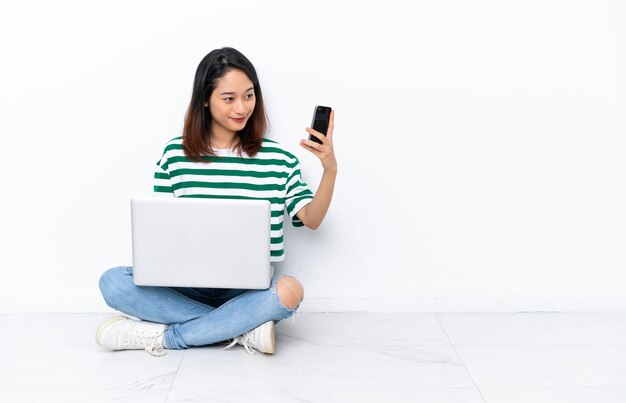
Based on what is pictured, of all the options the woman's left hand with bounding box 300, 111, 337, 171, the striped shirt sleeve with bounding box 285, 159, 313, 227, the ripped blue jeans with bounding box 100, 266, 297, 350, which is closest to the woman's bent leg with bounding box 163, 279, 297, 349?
the ripped blue jeans with bounding box 100, 266, 297, 350

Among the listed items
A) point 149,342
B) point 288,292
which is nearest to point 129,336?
point 149,342

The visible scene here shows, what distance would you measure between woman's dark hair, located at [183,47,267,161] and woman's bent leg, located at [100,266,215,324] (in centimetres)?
32

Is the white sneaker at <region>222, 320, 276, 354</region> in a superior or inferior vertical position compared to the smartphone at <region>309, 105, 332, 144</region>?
inferior

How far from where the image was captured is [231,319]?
1870 mm

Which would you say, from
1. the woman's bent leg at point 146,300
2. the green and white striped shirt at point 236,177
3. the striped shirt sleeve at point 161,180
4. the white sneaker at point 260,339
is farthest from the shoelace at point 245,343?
the striped shirt sleeve at point 161,180

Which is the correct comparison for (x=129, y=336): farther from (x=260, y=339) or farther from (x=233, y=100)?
(x=233, y=100)

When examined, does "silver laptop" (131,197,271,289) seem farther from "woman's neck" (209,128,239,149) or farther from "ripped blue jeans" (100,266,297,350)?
"woman's neck" (209,128,239,149)

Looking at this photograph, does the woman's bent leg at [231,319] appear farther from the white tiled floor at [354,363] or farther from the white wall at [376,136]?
the white wall at [376,136]

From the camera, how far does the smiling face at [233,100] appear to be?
Result: 75.2 inches

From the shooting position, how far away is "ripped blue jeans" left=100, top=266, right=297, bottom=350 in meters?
1.86

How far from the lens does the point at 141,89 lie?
80.3 inches

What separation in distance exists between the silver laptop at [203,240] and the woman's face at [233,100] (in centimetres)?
25

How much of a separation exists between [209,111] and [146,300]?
47cm

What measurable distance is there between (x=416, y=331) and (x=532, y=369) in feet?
1.09
